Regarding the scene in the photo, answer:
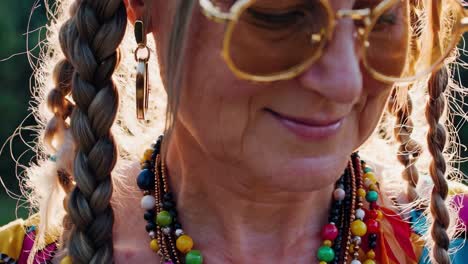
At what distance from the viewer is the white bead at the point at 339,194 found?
5.78 feet

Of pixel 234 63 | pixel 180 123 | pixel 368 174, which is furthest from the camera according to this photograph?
pixel 368 174

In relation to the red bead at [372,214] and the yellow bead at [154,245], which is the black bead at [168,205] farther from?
the red bead at [372,214]

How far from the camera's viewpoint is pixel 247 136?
4.80 feet

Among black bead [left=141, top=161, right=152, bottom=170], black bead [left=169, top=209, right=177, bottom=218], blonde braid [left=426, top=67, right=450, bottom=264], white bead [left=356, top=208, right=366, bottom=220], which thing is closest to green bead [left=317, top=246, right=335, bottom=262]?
white bead [left=356, top=208, right=366, bottom=220]

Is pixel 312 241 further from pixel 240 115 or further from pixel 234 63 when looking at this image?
pixel 234 63

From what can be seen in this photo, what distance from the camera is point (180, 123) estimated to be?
66.7 inches

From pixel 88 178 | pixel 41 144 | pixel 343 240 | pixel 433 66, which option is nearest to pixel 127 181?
pixel 41 144

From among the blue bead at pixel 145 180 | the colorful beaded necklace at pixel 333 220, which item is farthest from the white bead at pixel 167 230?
the blue bead at pixel 145 180

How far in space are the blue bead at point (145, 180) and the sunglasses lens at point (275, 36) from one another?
1.76 ft

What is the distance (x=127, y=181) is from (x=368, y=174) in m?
0.56

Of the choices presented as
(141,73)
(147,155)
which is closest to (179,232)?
(147,155)

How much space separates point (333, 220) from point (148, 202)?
0.41m

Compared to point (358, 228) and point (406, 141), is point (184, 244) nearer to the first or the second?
point (358, 228)

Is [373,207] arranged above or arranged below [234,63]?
below
